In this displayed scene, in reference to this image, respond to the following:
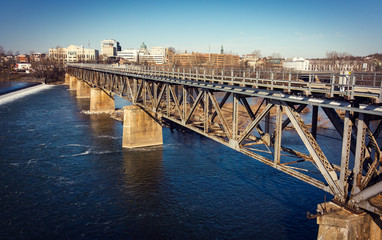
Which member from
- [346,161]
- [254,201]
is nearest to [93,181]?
[254,201]

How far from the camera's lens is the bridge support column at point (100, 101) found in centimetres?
6956

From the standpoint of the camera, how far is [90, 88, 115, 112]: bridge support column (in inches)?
2739

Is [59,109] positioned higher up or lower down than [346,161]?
lower down

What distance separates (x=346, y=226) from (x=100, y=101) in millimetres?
64700

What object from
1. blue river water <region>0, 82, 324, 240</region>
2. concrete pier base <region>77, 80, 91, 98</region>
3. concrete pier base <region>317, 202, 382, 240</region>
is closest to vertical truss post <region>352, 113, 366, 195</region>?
concrete pier base <region>317, 202, 382, 240</region>

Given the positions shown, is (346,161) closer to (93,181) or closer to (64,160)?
(93,181)

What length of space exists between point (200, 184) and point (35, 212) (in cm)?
1405

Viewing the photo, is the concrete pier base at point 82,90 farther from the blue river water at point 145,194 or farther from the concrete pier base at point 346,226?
the concrete pier base at point 346,226

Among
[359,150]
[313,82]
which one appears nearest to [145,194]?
[313,82]

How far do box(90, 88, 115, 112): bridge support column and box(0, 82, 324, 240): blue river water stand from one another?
26.4 meters

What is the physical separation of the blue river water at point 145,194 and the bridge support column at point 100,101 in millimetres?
26389

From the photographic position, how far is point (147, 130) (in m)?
41.4

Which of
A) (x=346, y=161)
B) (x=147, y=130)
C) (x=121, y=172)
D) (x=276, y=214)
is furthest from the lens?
(x=147, y=130)

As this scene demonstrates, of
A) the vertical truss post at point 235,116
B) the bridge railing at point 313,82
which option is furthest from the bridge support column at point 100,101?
the vertical truss post at point 235,116
